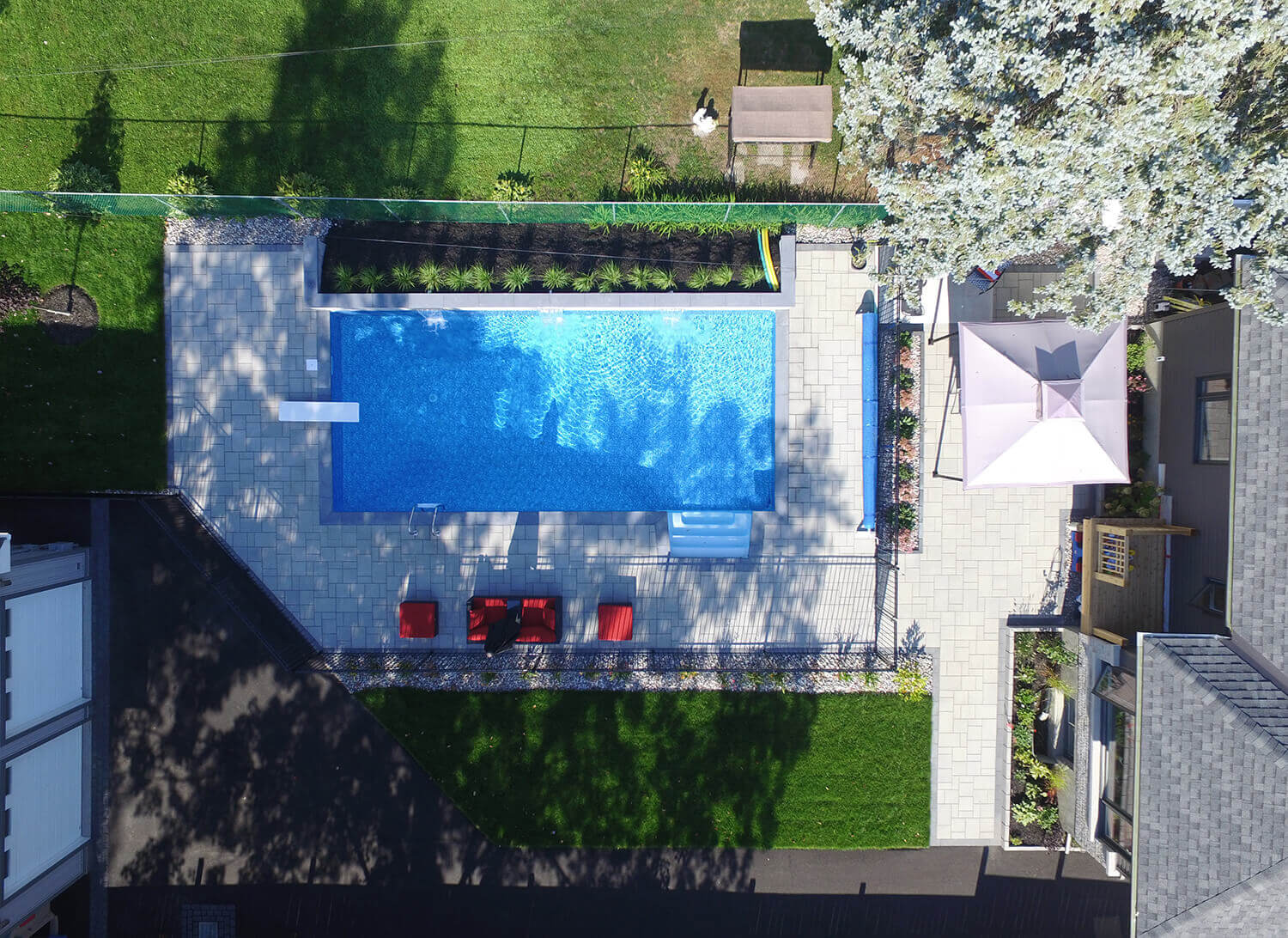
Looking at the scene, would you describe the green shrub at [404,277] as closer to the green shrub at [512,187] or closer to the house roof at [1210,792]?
the green shrub at [512,187]

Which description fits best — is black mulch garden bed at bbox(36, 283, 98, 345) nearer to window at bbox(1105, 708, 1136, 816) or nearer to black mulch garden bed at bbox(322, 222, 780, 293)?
black mulch garden bed at bbox(322, 222, 780, 293)

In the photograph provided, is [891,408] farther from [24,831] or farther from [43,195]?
[24,831]

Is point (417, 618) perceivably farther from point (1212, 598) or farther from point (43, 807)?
point (1212, 598)

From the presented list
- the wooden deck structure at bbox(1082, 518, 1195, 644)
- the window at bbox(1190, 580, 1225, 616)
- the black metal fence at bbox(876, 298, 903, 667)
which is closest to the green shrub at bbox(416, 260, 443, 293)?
the black metal fence at bbox(876, 298, 903, 667)

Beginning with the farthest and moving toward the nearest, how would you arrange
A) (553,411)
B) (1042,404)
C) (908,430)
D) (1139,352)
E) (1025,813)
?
1. (553,411)
2. (908,430)
3. (1025,813)
4. (1139,352)
5. (1042,404)

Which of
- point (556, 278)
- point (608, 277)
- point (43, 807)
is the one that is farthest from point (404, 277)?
point (43, 807)

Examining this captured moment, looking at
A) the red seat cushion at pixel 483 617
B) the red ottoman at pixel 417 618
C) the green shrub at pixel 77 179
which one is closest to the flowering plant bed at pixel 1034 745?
the red seat cushion at pixel 483 617

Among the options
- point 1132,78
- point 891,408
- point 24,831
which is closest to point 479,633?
point 24,831
